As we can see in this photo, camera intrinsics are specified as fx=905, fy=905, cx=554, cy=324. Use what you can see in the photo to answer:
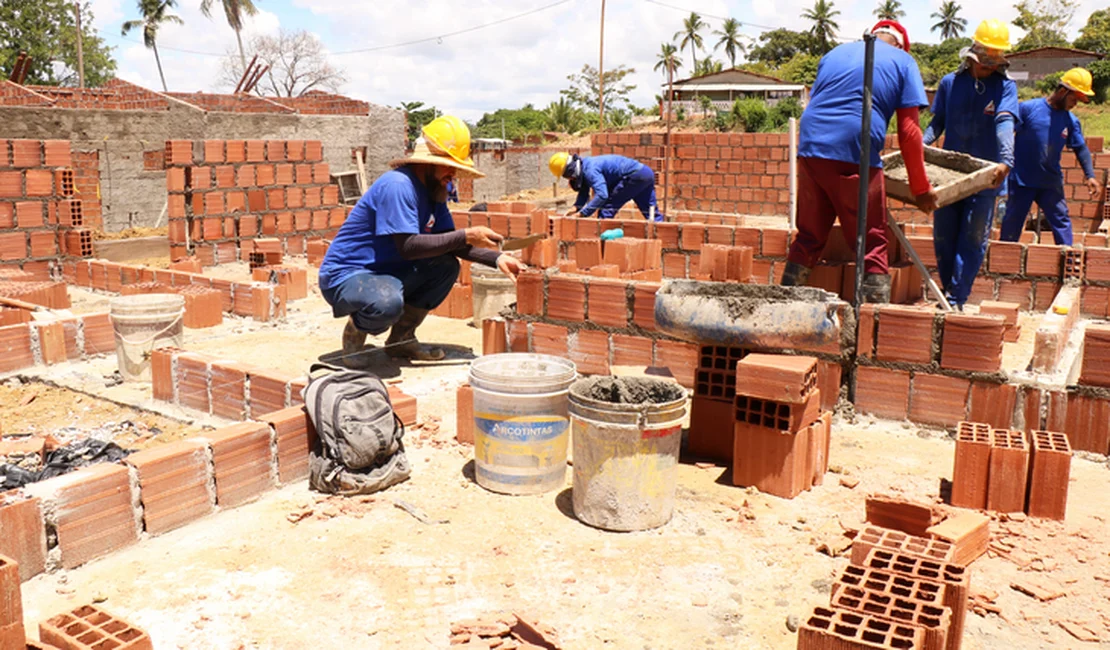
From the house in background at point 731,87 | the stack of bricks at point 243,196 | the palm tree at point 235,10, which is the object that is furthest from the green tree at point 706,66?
the stack of bricks at point 243,196

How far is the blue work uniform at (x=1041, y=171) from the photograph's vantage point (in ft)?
26.6

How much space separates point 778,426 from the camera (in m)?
3.77

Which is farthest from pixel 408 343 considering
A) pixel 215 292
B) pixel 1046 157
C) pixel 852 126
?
pixel 1046 157

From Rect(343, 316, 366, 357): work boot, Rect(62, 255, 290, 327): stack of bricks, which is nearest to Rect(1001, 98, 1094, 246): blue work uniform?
Rect(343, 316, 366, 357): work boot

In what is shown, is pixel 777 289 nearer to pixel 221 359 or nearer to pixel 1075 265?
pixel 221 359

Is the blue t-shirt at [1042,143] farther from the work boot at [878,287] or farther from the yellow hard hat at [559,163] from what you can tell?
the yellow hard hat at [559,163]

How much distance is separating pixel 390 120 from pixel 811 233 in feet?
58.6

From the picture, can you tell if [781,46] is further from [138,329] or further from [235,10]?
[138,329]

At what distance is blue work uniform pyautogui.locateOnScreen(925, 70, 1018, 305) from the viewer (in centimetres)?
621

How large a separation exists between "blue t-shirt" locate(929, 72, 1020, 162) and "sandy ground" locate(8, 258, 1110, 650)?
122 inches

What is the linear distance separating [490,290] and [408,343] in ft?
3.61

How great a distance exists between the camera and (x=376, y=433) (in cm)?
375

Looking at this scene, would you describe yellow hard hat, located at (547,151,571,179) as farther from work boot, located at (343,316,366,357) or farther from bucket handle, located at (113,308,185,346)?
bucket handle, located at (113,308,185,346)

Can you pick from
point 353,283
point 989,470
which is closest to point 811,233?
point 989,470
